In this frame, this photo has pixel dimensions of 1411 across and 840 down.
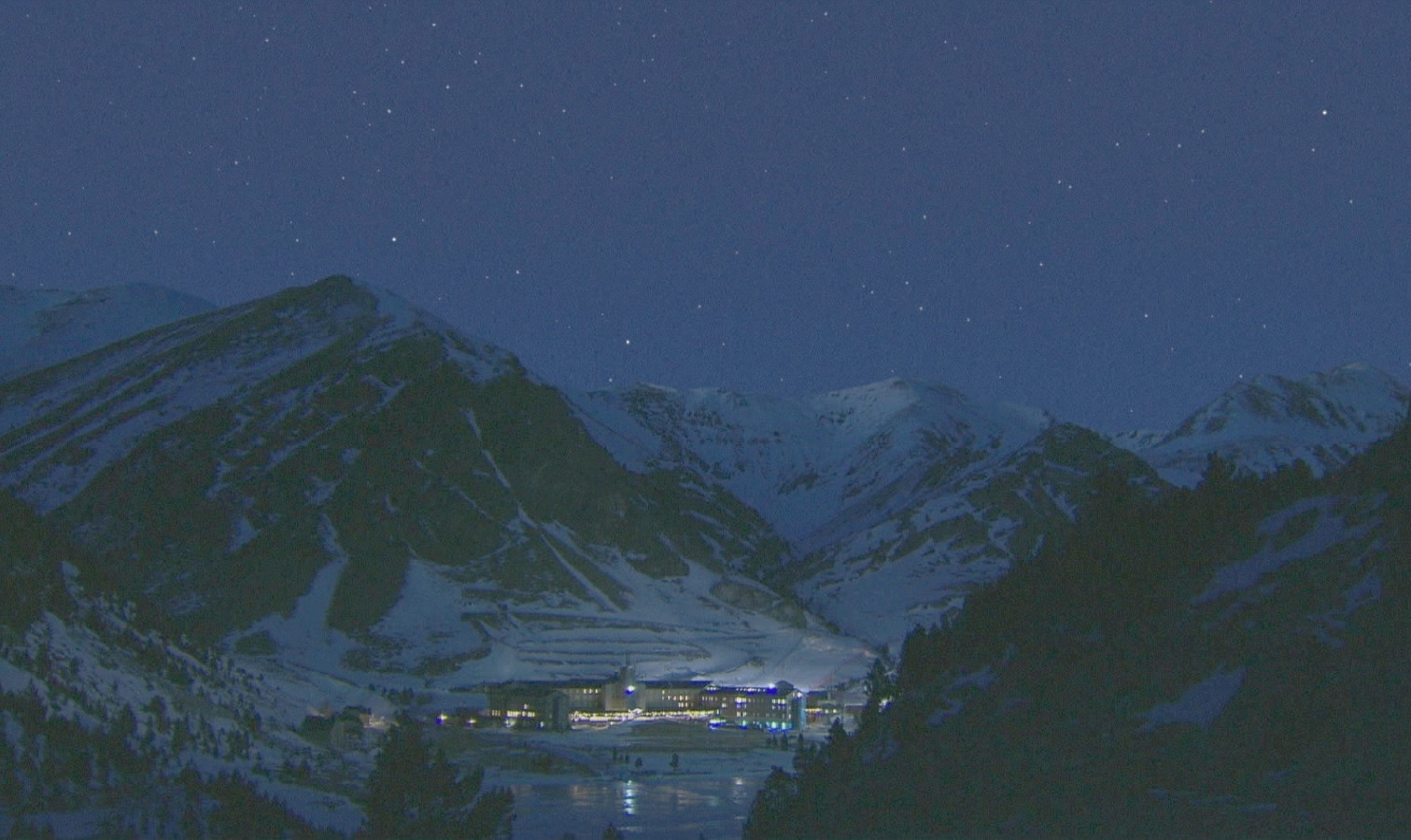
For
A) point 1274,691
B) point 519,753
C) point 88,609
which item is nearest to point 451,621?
point 519,753

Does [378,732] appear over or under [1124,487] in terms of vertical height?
under

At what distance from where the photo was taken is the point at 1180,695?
30.9 m

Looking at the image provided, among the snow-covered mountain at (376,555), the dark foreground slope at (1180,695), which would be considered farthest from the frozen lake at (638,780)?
the snow-covered mountain at (376,555)

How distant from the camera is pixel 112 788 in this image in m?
35.5

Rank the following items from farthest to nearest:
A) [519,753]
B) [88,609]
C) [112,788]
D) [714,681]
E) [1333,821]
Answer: [714,681] → [519,753] → [88,609] → [112,788] → [1333,821]

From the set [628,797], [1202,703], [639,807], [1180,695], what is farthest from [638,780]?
[1202,703]

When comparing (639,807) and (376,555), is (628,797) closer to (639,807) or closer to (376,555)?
(639,807)

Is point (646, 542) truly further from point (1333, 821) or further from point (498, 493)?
point (1333, 821)

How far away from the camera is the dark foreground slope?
2528 centimetres

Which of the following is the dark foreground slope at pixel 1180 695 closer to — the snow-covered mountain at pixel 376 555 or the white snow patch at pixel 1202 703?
the white snow patch at pixel 1202 703

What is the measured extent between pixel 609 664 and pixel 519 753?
64.5 meters

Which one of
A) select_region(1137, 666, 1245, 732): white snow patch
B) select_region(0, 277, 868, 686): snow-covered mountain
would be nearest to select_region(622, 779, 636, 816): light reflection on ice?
select_region(1137, 666, 1245, 732): white snow patch

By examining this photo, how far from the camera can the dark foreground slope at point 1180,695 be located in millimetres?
25281

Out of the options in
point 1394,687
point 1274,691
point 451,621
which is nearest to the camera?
point 1394,687
